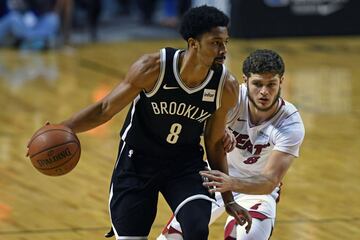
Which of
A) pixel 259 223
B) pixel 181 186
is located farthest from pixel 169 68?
pixel 259 223

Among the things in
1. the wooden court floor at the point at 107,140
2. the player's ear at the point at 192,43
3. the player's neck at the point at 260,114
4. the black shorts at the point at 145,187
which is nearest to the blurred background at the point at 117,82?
the wooden court floor at the point at 107,140

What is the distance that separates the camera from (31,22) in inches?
628

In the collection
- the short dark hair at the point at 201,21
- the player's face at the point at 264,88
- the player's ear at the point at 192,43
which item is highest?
the short dark hair at the point at 201,21

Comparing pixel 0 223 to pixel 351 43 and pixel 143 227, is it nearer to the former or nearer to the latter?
pixel 143 227

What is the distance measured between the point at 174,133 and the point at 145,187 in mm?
335

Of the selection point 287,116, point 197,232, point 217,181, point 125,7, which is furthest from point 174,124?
point 125,7

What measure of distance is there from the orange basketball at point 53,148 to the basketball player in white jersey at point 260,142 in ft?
2.96

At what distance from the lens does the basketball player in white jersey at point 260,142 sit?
534cm

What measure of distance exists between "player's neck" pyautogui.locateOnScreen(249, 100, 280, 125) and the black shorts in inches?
19.9

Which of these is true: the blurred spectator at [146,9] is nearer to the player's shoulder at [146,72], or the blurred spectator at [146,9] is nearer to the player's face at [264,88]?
the player's face at [264,88]

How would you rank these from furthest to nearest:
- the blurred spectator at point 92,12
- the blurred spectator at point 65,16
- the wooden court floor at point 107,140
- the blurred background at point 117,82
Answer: the blurred spectator at point 92,12 → the blurred spectator at point 65,16 → the blurred background at point 117,82 → the wooden court floor at point 107,140

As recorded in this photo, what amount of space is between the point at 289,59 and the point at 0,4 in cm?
484

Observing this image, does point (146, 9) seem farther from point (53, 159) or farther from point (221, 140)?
point (53, 159)

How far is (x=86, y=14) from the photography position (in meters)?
17.6
